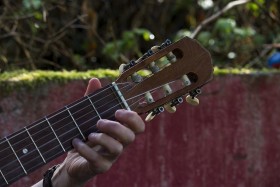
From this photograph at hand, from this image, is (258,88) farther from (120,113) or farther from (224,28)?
(120,113)


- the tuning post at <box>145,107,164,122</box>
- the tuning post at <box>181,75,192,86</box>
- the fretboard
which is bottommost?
the tuning post at <box>145,107,164,122</box>

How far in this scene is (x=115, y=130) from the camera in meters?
2.06

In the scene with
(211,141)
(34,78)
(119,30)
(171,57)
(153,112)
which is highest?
(119,30)

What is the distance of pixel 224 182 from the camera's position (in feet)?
13.3

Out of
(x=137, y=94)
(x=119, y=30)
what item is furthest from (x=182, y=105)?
(x=119, y=30)

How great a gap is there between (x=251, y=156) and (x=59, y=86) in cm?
123

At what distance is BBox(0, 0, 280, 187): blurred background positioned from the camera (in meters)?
3.57

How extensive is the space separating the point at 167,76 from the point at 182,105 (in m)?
1.75

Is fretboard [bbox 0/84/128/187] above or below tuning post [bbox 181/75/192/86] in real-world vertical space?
A: above

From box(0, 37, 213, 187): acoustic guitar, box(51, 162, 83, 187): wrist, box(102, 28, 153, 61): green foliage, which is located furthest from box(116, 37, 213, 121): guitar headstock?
box(102, 28, 153, 61): green foliage

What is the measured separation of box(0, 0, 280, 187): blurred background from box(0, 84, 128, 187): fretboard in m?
1.23

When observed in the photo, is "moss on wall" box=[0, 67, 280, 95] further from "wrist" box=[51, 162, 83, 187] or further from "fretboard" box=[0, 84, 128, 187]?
"fretboard" box=[0, 84, 128, 187]

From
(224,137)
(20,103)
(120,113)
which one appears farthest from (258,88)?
(120,113)

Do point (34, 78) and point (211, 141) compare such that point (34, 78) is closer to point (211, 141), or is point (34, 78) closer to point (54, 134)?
point (211, 141)
